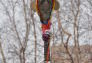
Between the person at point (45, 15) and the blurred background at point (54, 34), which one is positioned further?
the blurred background at point (54, 34)

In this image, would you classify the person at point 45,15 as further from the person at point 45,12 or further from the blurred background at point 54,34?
the blurred background at point 54,34

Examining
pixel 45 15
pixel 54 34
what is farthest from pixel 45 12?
pixel 54 34

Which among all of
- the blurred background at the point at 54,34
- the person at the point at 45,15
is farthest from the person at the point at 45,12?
the blurred background at the point at 54,34

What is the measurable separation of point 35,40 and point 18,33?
765 millimetres

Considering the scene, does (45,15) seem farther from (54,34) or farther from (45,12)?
(54,34)

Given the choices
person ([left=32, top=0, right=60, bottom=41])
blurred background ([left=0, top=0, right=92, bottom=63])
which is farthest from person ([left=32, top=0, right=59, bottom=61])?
blurred background ([left=0, top=0, right=92, bottom=63])

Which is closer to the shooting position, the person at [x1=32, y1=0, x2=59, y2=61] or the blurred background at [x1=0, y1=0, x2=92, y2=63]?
the person at [x1=32, y1=0, x2=59, y2=61]

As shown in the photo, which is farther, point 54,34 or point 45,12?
point 54,34

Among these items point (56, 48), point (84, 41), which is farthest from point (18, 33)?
point (84, 41)

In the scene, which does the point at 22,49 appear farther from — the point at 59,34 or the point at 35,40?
the point at 59,34

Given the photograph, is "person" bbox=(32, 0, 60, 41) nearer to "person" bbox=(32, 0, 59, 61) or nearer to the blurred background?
"person" bbox=(32, 0, 59, 61)

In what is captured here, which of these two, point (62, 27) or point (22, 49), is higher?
point (62, 27)

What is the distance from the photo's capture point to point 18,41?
332 inches

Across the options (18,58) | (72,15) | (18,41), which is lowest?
(18,58)
